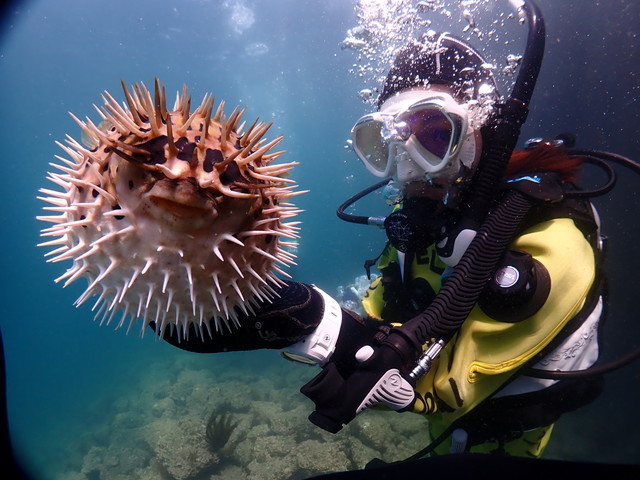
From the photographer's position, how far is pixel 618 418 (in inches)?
271

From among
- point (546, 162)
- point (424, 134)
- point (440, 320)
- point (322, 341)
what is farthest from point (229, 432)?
point (546, 162)

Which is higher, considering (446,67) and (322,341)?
(446,67)

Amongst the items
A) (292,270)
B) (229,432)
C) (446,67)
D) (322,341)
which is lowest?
(229,432)

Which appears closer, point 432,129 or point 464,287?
point 464,287

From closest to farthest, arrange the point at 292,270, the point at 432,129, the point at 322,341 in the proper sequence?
the point at 322,341 < the point at 432,129 < the point at 292,270

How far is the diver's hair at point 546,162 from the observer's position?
2.37m

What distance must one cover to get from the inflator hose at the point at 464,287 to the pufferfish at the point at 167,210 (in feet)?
3.59

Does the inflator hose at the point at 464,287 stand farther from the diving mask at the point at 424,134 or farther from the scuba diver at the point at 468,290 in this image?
the diving mask at the point at 424,134

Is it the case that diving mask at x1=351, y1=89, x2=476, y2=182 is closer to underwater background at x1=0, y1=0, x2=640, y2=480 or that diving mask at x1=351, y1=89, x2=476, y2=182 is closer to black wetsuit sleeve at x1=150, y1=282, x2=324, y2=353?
underwater background at x1=0, y1=0, x2=640, y2=480

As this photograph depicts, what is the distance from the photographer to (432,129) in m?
2.66

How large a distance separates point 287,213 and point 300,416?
26.7 feet

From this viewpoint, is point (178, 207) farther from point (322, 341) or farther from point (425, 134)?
point (425, 134)

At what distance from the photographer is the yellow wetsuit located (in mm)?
1921

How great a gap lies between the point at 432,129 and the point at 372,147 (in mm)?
722
